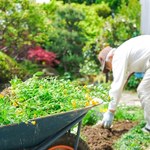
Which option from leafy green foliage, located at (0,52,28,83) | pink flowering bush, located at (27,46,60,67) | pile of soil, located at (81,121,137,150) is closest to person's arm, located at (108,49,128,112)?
pile of soil, located at (81,121,137,150)

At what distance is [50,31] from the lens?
42.7ft

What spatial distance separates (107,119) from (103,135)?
0.24 meters

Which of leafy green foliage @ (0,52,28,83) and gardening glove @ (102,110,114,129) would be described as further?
leafy green foliage @ (0,52,28,83)

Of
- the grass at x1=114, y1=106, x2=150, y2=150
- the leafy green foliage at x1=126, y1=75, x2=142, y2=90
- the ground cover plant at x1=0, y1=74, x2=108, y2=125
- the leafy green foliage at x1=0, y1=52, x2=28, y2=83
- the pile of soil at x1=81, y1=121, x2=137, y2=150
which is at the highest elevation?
the ground cover plant at x1=0, y1=74, x2=108, y2=125

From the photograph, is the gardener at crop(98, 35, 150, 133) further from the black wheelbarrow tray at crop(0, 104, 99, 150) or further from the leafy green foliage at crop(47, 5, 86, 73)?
the leafy green foliage at crop(47, 5, 86, 73)

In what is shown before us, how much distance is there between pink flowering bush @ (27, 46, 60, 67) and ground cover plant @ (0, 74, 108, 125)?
7049 millimetres

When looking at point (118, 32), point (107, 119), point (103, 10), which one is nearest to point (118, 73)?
point (107, 119)

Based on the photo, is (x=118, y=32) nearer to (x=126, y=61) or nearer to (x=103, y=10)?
(x=126, y=61)

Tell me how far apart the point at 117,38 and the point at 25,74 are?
2.34 meters

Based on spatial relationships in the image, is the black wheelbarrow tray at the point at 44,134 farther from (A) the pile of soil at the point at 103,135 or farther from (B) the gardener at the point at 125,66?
(B) the gardener at the point at 125,66

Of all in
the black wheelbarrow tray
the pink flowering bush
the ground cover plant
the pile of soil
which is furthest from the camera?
the pink flowering bush

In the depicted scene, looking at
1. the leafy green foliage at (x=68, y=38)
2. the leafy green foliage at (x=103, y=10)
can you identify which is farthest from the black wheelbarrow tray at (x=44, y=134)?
the leafy green foliage at (x=103, y=10)

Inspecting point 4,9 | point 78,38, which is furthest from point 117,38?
point 4,9

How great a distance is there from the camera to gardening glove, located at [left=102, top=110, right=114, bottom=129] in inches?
268
